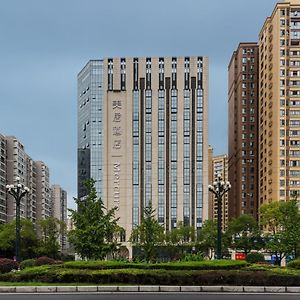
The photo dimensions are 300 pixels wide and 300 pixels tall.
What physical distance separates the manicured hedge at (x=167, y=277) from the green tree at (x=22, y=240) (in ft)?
138

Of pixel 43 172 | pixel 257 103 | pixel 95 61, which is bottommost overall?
pixel 43 172

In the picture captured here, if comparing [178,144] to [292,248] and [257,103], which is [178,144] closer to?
[257,103]

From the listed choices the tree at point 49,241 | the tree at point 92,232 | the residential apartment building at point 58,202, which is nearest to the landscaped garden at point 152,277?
the tree at point 92,232

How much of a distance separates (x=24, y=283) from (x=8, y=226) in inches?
1797

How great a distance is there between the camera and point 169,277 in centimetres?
1784

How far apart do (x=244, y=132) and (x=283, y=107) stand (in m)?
17.6

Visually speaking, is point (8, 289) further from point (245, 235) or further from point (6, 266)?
point (245, 235)

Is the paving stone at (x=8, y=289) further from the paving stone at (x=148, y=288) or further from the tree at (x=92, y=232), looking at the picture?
the tree at (x=92, y=232)

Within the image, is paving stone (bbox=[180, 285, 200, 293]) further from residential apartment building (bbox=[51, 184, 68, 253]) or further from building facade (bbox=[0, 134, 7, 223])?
residential apartment building (bbox=[51, 184, 68, 253])

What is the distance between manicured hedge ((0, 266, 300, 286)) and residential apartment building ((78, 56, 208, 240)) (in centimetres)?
7314

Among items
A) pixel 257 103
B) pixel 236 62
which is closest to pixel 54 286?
pixel 257 103

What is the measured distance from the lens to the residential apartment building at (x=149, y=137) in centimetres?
9219

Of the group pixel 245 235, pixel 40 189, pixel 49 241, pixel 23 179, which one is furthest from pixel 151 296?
pixel 40 189

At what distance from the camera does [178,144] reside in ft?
307
